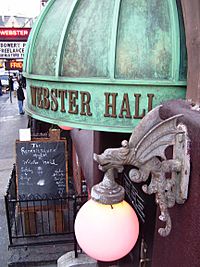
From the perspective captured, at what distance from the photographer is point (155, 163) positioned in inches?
68.7

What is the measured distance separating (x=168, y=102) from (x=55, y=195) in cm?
496

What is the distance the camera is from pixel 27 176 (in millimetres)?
6500

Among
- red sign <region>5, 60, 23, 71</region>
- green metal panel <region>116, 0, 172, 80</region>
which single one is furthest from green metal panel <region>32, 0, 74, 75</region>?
red sign <region>5, 60, 23, 71</region>

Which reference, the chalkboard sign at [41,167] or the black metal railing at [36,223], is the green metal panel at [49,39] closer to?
the black metal railing at [36,223]

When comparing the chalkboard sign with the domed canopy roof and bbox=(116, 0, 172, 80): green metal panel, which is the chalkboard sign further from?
bbox=(116, 0, 172, 80): green metal panel

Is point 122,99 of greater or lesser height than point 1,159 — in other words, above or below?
above

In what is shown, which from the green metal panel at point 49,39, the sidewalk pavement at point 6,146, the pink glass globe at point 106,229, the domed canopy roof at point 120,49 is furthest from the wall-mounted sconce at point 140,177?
the sidewalk pavement at point 6,146

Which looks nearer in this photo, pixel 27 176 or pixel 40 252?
pixel 40 252

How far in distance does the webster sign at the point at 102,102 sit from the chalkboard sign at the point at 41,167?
4217 millimetres

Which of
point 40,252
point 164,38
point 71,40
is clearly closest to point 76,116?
point 71,40

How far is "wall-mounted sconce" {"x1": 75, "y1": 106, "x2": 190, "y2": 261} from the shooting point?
1.73m

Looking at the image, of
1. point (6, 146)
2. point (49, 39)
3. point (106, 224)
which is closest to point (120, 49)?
point (49, 39)

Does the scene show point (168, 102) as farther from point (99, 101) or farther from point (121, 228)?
point (121, 228)

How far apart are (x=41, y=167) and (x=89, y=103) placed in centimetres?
458
